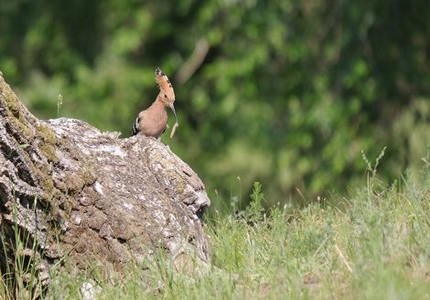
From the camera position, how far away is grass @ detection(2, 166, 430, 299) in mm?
5508

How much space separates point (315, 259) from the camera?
6129 mm

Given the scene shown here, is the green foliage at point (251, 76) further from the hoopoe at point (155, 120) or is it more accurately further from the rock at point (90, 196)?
the rock at point (90, 196)

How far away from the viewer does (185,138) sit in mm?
18703

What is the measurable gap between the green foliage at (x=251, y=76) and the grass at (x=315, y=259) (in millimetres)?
7826

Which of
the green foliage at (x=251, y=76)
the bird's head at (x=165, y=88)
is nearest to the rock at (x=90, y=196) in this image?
the bird's head at (x=165, y=88)

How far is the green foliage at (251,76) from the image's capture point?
1537 centimetres

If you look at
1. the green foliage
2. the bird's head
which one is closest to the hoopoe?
the bird's head

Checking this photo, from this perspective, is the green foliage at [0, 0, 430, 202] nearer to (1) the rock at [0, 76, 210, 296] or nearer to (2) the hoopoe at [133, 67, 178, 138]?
(2) the hoopoe at [133, 67, 178, 138]

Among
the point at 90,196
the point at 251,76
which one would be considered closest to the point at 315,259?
the point at 90,196

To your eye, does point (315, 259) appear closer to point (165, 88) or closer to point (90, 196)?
point (90, 196)

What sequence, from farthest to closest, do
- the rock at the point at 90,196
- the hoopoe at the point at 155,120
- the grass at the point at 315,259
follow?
the hoopoe at the point at 155,120
the rock at the point at 90,196
the grass at the point at 315,259

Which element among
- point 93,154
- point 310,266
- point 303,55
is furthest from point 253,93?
point 310,266

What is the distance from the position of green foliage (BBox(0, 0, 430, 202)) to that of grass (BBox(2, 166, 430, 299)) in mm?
7826

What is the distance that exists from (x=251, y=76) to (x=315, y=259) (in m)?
10.9
